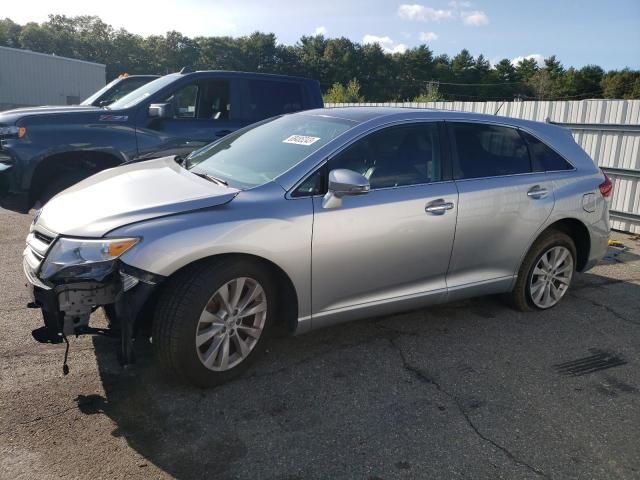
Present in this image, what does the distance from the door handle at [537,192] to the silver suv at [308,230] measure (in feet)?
0.05

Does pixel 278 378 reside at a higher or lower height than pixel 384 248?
lower

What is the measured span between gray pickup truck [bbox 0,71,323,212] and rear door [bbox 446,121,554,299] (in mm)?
3582

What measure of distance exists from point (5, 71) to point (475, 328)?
2734cm

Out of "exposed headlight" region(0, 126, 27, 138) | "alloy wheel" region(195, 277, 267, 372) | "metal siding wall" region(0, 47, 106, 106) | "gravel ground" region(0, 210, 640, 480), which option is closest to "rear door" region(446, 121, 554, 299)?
"gravel ground" region(0, 210, 640, 480)

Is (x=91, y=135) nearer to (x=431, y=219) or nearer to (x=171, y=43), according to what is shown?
(x=431, y=219)

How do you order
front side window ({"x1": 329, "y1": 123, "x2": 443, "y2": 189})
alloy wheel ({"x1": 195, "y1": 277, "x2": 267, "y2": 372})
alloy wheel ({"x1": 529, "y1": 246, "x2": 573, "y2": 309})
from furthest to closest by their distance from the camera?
alloy wheel ({"x1": 529, "y1": 246, "x2": 573, "y2": 309}) < front side window ({"x1": 329, "y1": 123, "x2": 443, "y2": 189}) < alloy wheel ({"x1": 195, "y1": 277, "x2": 267, "y2": 372})

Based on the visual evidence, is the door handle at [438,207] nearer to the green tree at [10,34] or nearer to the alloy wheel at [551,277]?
the alloy wheel at [551,277]

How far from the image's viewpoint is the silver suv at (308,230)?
9.55ft

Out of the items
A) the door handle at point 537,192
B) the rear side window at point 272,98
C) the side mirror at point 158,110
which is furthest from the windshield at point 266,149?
the rear side window at point 272,98

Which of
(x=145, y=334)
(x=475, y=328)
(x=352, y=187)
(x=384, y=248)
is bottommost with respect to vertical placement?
(x=475, y=328)

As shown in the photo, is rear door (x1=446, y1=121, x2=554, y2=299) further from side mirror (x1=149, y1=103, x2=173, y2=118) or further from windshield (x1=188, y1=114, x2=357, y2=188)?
side mirror (x1=149, y1=103, x2=173, y2=118)

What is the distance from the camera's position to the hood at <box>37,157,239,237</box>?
300 cm

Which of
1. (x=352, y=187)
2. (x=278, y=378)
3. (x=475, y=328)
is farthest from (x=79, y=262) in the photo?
(x=475, y=328)

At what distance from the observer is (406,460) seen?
2.67 m
